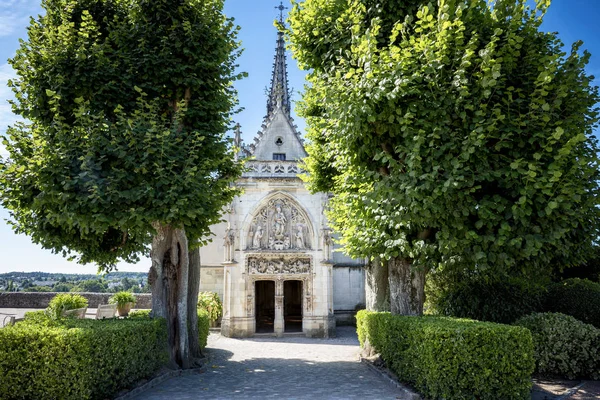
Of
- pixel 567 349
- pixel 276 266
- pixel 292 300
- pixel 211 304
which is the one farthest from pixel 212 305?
pixel 567 349

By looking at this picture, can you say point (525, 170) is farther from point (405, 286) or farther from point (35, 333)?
point (35, 333)

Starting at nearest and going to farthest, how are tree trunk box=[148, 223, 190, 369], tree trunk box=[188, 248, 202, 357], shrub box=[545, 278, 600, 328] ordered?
1. tree trunk box=[148, 223, 190, 369]
2. tree trunk box=[188, 248, 202, 357]
3. shrub box=[545, 278, 600, 328]

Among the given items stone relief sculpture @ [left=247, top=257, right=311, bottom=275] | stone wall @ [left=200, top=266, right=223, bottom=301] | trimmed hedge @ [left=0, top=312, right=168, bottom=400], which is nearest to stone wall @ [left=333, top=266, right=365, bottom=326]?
stone relief sculpture @ [left=247, top=257, right=311, bottom=275]

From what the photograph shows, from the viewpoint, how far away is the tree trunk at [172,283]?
34.9ft

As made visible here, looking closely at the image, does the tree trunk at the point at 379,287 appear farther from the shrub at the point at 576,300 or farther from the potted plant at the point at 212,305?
the potted plant at the point at 212,305

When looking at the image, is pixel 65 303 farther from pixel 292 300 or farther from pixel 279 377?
pixel 292 300

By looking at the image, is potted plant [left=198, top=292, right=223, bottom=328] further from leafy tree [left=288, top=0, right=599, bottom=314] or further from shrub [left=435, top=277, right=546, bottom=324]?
leafy tree [left=288, top=0, right=599, bottom=314]

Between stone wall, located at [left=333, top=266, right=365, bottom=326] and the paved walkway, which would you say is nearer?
the paved walkway

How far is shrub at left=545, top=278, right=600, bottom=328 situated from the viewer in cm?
1221

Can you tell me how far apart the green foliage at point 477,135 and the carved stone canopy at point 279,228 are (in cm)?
1099

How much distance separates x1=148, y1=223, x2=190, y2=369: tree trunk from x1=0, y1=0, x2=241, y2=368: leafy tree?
25mm

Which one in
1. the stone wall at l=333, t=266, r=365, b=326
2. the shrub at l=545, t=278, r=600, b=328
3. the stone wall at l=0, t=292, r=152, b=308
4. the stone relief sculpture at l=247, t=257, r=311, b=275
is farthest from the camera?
the stone wall at l=0, t=292, r=152, b=308

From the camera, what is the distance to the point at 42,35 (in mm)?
10086

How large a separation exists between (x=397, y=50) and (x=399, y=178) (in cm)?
242
